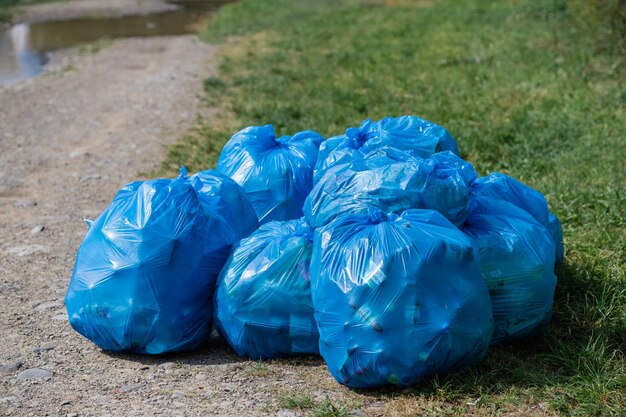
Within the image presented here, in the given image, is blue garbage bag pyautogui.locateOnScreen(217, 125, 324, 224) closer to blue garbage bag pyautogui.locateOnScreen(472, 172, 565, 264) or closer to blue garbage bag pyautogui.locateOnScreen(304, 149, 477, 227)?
blue garbage bag pyautogui.locateOnScreen(304, 149, 477, 227)

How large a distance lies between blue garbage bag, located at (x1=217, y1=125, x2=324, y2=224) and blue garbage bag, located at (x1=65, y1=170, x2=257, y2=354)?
1.72 ft

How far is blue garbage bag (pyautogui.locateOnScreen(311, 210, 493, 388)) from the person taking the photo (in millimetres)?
3393

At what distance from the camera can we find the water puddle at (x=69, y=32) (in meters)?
14.1

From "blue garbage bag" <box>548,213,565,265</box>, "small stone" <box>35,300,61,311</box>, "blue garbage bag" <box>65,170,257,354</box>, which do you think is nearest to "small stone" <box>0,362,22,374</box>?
"blue garbage bag" <box>65,170,257,354</box>

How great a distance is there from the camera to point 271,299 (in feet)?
12.4

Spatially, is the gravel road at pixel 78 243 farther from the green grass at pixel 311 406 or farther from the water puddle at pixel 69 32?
the water puddle at pixel 69 32

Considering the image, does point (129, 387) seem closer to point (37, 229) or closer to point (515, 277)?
point (515, 277)

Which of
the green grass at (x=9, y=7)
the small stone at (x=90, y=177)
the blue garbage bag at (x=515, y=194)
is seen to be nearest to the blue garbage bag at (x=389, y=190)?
the blue garbage bag at (x=515, y=194)

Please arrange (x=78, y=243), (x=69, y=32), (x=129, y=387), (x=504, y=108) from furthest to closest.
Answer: (x=69, y=32) < (x=504, y=108) < (x=78, y=243) < (x=129, y=387)

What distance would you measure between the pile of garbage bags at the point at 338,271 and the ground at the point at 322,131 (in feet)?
0.51

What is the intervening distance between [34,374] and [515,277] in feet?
6.80

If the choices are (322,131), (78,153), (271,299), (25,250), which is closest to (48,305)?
(25,250)

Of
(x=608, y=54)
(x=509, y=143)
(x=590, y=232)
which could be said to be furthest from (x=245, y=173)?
(x=608, y=54)

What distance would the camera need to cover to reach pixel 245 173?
15.2ft
